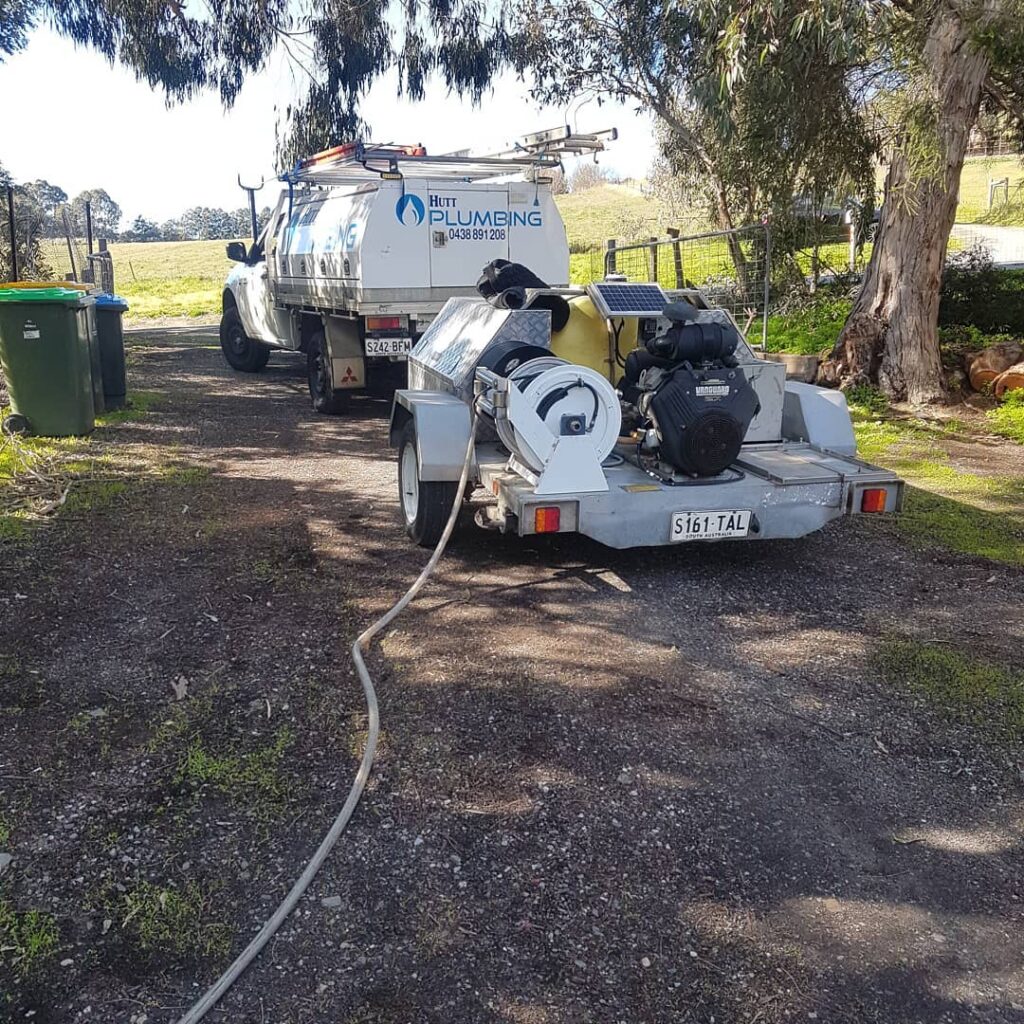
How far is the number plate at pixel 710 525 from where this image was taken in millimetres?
5352

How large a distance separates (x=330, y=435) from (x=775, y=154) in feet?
20.6

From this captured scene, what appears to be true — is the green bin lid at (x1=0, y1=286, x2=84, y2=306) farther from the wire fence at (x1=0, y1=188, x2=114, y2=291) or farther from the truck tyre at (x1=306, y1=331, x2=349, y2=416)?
the wire fence at (x1=0, y1=188, x2=114, y2=291)

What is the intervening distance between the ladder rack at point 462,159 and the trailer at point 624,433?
4592 millimetres

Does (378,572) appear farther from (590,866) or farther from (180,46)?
(180,46)

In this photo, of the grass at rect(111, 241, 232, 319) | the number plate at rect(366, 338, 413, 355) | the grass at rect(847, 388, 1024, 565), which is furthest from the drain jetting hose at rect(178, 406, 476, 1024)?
the grass at rect(111, 241, 232, 319)

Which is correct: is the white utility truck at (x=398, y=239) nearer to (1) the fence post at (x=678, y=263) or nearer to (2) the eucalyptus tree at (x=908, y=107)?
(2) the eucalyptus tree at (x=908, y=107)

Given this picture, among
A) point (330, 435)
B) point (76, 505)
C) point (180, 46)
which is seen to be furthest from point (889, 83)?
point (180, 46)

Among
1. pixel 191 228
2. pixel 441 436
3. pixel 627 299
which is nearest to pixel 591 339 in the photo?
pixel 627 299

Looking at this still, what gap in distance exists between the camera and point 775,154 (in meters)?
12.0

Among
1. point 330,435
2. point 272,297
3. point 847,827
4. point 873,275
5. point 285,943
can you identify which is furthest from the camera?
point 272,297

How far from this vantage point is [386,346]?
10844mm

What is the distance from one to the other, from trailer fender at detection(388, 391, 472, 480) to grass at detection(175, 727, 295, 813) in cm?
221

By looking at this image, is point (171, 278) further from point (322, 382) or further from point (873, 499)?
point (873, 499)

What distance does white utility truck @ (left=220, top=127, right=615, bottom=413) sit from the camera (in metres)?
10.6
